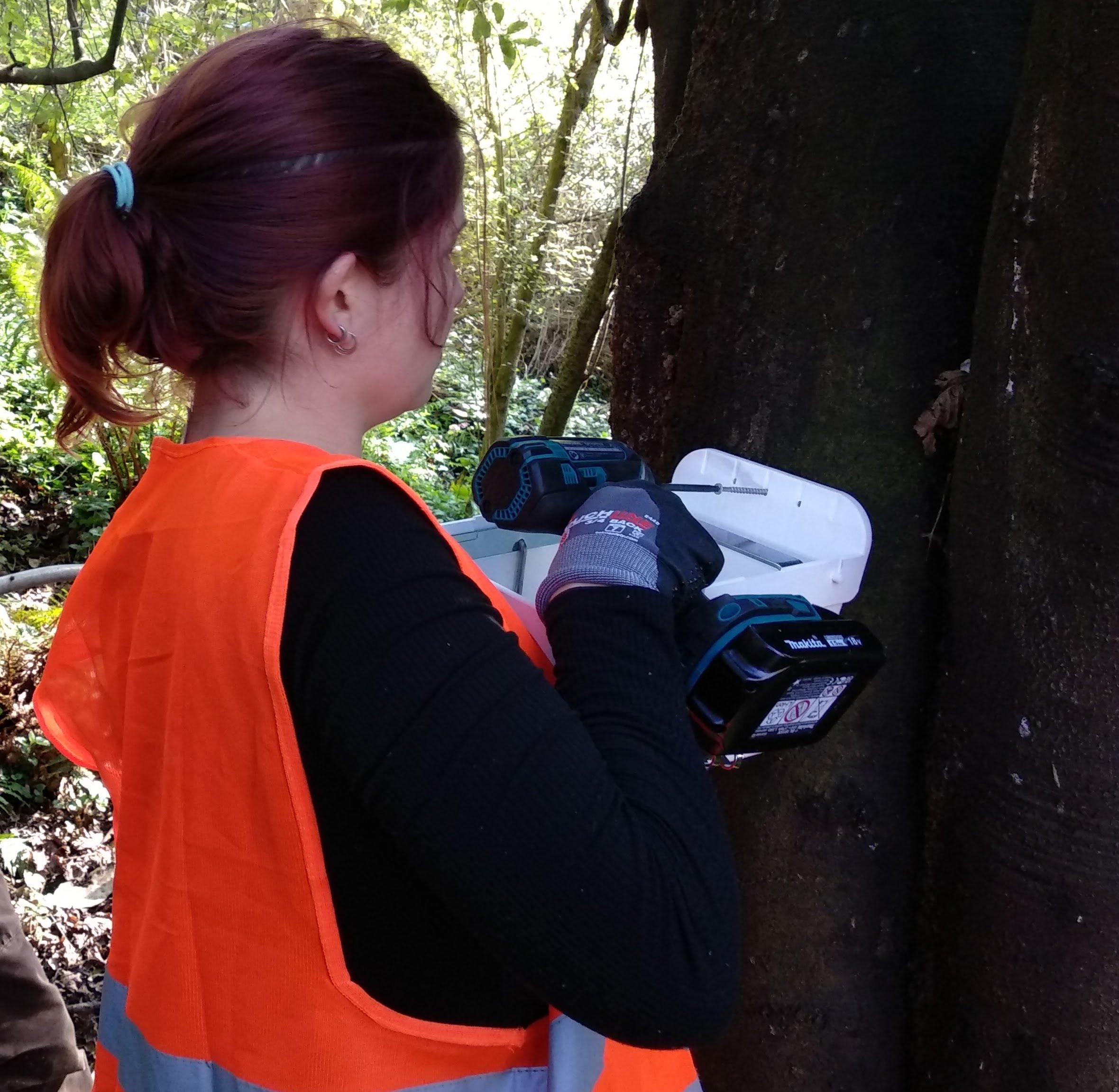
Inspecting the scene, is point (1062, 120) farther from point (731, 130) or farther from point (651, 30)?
point (651, 30)

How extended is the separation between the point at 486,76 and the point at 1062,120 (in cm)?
461

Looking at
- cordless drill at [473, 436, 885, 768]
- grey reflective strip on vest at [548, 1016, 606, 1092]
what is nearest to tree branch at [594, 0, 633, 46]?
cordless drill at [473, 436, 885, 768]

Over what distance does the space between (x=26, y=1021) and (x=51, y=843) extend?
1.46 metres

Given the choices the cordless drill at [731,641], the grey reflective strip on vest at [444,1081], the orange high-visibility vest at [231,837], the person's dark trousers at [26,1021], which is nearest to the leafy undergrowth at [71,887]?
the person's dark trousers at [26,1021]

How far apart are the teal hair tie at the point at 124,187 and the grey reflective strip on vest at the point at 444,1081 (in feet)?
2.54

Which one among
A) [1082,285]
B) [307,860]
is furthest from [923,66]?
[307,860]

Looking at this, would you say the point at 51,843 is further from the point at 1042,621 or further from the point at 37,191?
the point at 37,191

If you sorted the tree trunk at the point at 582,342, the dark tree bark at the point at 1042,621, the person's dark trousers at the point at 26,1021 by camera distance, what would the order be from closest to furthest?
the dark tree bark at the point at 1042,621 → the person's dark trousers at the point at 26,1021 → the tree trunk at the point at 582,342

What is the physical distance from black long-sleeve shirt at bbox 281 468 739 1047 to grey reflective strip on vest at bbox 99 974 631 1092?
5.8 inches

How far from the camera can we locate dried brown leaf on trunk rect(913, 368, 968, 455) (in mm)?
1316

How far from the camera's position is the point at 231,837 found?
0.82 meters

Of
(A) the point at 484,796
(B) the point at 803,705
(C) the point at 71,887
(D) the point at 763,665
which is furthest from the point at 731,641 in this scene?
(C) the point at 71,887

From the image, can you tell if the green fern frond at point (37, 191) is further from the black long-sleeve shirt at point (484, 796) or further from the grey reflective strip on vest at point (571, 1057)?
the grey reflective strip on vest at point (571, 1057)

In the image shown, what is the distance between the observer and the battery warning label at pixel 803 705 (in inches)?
39.9
